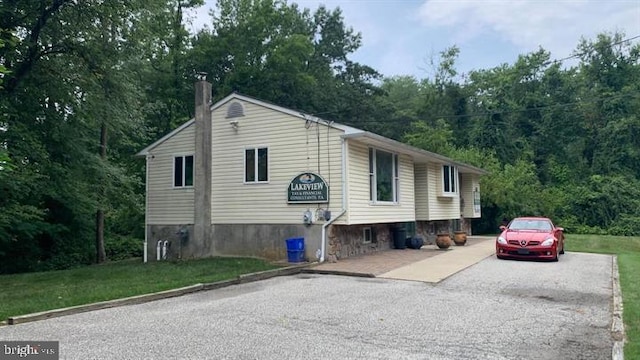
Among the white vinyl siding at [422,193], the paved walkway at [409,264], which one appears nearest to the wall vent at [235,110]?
the paved walkway at [409,264]

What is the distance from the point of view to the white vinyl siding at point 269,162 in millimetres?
13680

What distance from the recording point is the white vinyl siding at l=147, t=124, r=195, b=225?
1619 cm

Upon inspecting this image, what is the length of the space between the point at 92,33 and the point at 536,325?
518 inches

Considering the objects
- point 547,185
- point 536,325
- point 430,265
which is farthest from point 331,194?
point 547,185

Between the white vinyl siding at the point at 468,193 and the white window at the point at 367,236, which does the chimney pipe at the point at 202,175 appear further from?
the white vinyl siding at the point at 468,193

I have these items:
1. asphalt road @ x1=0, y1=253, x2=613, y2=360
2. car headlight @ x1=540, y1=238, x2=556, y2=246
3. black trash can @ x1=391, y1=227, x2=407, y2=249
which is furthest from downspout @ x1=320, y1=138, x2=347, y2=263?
car headlight @ x1=540, y1=238, x2=556, y2=246

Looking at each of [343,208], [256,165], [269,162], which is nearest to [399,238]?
[343,208]

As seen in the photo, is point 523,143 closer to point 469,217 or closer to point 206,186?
point 469,217

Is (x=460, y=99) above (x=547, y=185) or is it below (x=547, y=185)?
above

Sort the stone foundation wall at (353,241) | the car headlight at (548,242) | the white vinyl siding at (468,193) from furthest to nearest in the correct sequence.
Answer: the white vinyl siding at (468,193)
the stone foundation wall at (353,241)
the car headlight at (548,242)

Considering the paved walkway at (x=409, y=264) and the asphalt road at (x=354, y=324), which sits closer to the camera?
the asphalt road at (x=354, y=324)

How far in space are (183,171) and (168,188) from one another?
87 centimetres

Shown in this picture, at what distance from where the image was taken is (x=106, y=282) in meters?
10.5

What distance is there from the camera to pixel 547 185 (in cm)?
3612
